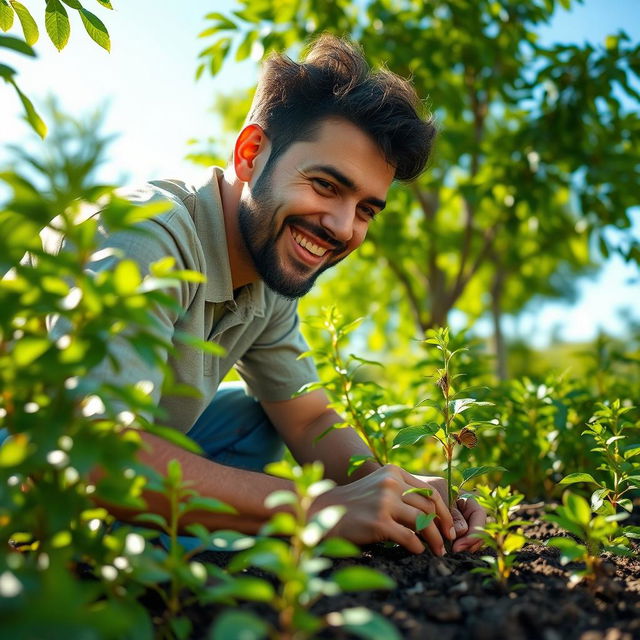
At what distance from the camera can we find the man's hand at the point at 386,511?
1716 mm

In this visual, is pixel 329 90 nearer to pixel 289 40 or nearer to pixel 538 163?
pixel 289 40

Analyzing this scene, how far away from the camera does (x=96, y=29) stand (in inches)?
77.7

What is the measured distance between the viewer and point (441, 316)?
18.9 feet

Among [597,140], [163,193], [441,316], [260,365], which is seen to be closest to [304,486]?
[163,193]

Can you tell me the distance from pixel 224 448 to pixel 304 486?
6.76ft

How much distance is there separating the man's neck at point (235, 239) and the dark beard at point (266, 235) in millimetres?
40

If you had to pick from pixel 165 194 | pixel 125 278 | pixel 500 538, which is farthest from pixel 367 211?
pixel 125 278

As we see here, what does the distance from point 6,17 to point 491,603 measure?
6.94ft

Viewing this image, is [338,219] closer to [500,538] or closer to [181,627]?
[500,538]

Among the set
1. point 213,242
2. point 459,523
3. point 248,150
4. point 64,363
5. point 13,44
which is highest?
point 248,150

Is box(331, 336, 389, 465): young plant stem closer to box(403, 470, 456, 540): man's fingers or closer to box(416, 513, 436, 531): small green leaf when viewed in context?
box(403, 470, 456, 540): man's fingers

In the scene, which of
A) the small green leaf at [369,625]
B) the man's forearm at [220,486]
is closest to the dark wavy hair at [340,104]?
the man's forearm at [220,486]

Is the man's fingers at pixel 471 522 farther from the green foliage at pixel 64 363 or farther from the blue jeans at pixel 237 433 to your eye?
the blue jeans at pixel 237 433

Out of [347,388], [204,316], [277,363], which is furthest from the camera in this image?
[277,363]
